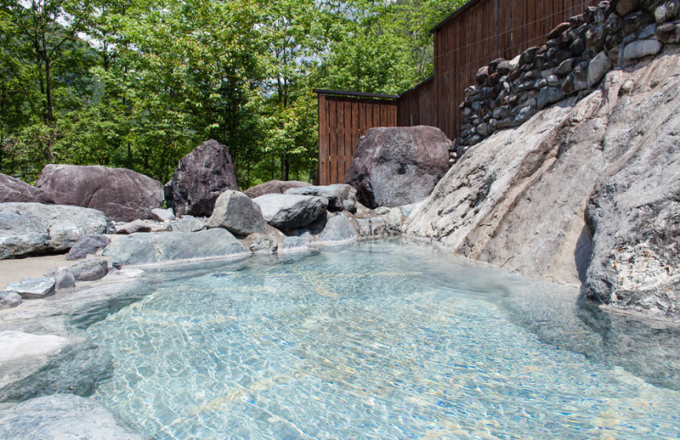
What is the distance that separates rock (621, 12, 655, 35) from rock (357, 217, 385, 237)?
4.74 metres

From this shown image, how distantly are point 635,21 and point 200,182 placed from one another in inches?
272

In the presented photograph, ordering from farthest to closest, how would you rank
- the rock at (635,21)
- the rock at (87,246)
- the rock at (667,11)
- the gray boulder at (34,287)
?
the rock at (87,246) → the rock at (635,21) → the rock at (667,11) → the gray boulder at (34,287)

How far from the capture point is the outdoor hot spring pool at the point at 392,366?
1658mm

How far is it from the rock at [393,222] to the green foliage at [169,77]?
23.3 feet

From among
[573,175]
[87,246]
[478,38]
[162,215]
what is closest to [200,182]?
[162,215]

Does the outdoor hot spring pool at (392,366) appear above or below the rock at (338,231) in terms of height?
below

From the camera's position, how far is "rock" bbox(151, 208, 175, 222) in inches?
286

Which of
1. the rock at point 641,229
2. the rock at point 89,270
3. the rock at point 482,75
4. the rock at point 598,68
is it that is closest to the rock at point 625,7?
the rock at point 598,68

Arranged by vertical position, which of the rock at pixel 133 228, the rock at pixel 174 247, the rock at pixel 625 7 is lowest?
the rock at pixel 174 247

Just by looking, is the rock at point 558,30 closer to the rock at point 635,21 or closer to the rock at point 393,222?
the rock at point 635,21

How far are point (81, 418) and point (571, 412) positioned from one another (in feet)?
6.73

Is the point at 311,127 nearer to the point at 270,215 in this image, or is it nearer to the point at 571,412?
the point at 270,215

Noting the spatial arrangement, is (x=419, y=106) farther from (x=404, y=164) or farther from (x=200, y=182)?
(x=200, y=182)

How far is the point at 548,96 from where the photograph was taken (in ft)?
18.2
